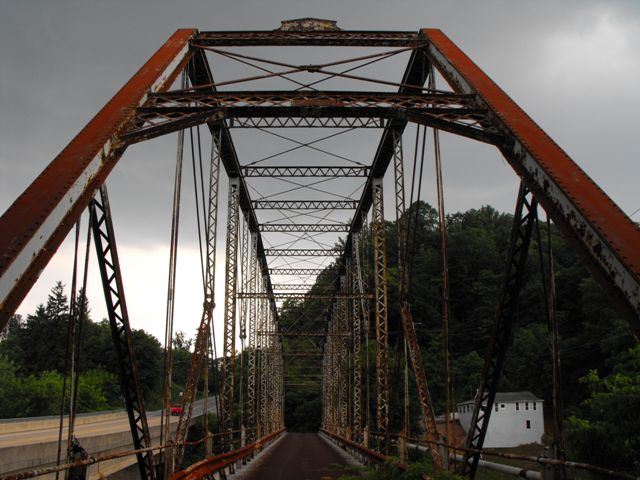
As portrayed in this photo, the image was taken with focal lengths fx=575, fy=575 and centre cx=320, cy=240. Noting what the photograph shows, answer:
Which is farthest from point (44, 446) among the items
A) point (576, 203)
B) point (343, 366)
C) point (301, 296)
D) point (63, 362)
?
point (63, 362)

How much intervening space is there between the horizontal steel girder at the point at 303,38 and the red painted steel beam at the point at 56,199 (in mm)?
4293

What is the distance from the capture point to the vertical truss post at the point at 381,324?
1841 centimetres

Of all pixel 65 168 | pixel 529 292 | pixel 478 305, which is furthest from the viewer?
pixel 478 305

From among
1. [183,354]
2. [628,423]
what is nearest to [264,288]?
[628,423]

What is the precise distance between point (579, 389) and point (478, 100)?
55.6m

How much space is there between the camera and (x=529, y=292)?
72.1m

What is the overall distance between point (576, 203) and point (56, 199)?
20.4 ft

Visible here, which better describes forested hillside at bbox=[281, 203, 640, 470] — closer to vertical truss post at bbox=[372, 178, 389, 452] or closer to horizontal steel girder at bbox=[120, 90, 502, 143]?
vertical truss post at bbox=[372, 178, 389, 452]

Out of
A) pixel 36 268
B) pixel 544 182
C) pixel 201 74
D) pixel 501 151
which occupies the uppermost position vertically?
pixel 201 74

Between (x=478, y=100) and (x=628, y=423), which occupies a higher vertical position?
(x=478, y=100)

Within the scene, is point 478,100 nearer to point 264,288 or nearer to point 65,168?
point 65,168

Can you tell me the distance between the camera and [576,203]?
22.7ft

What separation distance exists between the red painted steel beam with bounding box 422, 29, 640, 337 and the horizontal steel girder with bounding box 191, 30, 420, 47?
4.16 metres

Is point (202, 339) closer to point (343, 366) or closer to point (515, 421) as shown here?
point (343, 366)
